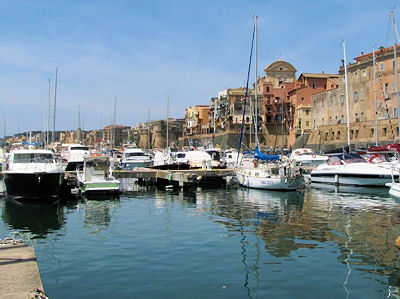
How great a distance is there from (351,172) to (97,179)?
2070cm

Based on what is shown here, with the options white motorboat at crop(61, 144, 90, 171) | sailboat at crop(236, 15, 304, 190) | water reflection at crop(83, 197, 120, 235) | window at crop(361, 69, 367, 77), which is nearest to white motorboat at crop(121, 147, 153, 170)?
white motorboat at crop(61, 144, 90, 171)

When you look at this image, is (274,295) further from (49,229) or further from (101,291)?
(49,229)

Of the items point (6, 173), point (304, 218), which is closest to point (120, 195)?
point (6, 173)

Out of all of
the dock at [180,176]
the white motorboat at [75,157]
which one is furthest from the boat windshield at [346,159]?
the white motorboat at [75,157]

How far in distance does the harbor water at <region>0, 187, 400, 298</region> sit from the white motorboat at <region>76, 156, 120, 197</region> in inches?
94.8

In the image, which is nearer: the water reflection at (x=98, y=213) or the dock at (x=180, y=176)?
the water reflection at (x=98, y=213)

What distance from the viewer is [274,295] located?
32.0 ft

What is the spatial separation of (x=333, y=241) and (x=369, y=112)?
56508 mm

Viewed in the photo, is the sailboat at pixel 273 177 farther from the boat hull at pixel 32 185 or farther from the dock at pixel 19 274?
the dock at pixel 19 274

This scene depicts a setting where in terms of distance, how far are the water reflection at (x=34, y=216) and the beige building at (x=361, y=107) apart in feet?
147

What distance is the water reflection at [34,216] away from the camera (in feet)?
60.3

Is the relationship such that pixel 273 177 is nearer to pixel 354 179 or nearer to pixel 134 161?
pixel 354 179

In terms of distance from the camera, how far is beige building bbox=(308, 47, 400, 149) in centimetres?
6133

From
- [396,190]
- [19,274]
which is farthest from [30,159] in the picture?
[396,190]
